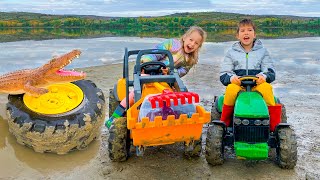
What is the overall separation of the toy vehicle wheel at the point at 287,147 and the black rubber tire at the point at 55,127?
6.97 ft

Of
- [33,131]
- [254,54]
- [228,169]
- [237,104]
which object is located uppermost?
[254,54]

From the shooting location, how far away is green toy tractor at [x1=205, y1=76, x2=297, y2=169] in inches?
147

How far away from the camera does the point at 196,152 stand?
4.13 m

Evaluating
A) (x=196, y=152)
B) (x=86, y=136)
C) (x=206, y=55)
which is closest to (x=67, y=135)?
(x=86, y=136)

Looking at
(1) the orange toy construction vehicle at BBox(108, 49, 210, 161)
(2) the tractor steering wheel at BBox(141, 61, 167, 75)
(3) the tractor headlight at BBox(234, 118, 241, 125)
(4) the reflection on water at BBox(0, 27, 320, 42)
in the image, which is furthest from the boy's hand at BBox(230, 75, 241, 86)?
(4) the reflection on water at BBox(0, 27, 320, 42)

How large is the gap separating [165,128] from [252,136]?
0.93 metres

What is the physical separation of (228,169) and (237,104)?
68 centimetres

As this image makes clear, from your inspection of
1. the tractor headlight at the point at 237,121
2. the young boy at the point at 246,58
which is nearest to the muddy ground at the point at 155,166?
the tractor headlight at the point at 237,121

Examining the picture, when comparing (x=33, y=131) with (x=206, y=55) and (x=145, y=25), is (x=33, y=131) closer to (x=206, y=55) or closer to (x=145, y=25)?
(x=206, y=55)

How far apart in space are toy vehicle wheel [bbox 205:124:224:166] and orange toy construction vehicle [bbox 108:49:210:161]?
16cm

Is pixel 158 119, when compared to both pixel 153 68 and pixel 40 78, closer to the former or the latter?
pixel 153 68

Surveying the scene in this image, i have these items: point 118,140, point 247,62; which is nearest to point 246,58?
point 247,62

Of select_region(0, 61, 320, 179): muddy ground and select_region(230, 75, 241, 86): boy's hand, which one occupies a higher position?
select_region(230, 75, 241, 86): boy's hand

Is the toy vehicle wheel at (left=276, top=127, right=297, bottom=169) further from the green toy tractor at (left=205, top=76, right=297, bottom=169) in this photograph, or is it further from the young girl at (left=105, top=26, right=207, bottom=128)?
the young girl at (left=105, top=26, right=207, bottom=128)
